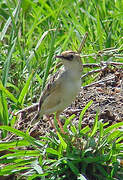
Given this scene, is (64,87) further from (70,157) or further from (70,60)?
(70,157)

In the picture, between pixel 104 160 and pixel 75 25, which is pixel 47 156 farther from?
pixel 75 25

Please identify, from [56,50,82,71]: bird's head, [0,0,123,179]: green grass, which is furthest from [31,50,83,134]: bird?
[0,0,123,179]: green grass

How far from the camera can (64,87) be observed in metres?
4.52

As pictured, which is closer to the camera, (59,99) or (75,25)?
(59,99)

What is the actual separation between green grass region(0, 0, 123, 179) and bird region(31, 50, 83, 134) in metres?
0.23

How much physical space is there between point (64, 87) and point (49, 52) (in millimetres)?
1266

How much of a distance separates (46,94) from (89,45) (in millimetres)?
1774

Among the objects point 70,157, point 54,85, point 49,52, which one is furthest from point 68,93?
point 49,52

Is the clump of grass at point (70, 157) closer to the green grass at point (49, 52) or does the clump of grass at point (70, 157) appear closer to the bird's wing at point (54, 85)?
the green grass at point (49, 52)

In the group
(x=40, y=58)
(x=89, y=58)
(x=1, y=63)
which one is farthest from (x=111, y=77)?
(x=1, y=63)

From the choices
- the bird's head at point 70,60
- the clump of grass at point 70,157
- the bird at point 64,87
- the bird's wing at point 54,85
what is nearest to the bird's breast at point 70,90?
the bird at point 64,87

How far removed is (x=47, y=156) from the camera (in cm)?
429

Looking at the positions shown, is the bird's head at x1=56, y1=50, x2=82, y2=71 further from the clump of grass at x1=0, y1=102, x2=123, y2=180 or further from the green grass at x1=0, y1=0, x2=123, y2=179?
the clump of grass at x1=0, y1=102, x2=123, y2=180

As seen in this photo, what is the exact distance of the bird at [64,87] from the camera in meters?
4.50
